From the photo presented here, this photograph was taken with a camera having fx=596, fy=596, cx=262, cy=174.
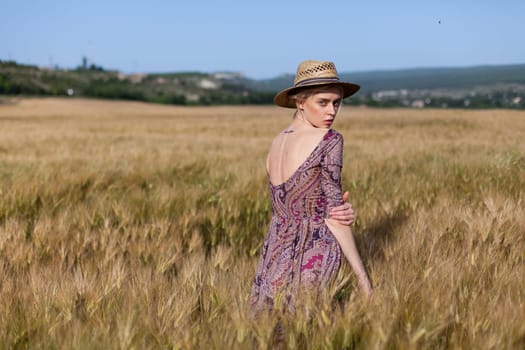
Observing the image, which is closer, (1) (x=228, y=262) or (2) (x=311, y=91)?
(2) (x=311, y=91)

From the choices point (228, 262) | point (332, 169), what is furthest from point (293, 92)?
point (228, 262)

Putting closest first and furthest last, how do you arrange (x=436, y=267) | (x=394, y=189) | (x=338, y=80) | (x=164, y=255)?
1. (x=338, y=80)
2. (x=436, y=267)
3. (x=164, y=255)
4. (x=394, y=189)

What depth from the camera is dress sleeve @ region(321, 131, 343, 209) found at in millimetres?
1892

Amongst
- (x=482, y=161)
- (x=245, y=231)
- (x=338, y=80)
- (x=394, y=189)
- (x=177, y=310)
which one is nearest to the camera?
(x=177, y=310)

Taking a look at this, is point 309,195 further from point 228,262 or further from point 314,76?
point 228,262

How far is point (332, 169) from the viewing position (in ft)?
6.21

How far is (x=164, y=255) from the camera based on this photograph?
107 inches

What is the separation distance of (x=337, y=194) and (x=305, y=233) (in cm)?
18

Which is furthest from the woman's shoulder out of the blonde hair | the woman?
the blonde hair

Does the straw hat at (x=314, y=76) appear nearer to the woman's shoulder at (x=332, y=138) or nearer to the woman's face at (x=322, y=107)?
the woman's face at (x=322, y=107)

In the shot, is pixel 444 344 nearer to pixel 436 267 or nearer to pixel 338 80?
pixel 436 267

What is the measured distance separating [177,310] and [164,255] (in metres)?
1.04

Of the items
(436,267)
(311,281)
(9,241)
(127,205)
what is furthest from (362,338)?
(127,205)

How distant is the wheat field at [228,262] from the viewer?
5.12 feet
